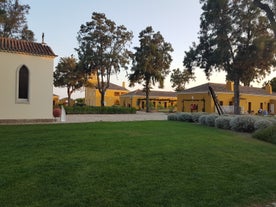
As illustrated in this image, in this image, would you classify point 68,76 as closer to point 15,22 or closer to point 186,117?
point 15,22

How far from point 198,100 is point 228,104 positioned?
4784mm

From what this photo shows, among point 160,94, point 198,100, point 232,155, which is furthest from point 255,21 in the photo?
A: point 160,94

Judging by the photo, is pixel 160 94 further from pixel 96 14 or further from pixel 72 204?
pixel 72 204

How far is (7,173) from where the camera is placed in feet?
18.3

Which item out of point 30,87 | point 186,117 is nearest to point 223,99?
point 186,117

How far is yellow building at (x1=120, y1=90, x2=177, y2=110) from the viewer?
193 feet

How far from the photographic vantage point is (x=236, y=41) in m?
29.0

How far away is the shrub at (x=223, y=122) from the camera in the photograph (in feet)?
51.4

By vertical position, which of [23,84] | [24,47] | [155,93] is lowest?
[23,84]

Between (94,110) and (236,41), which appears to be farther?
(94,110)

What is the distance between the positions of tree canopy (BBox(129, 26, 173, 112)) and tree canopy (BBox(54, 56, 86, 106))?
978 centimetres

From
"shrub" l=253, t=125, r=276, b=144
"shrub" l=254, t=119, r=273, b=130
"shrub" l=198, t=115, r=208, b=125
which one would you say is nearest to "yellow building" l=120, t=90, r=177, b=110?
"shrub" l=198, t=115, r=208, b=125

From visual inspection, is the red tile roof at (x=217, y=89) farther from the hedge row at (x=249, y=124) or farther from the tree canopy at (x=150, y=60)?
the hedge row at (x=249, y=124)

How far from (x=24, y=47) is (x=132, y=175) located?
56.1 ft
